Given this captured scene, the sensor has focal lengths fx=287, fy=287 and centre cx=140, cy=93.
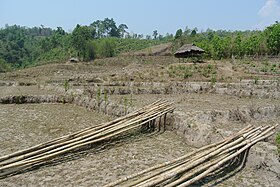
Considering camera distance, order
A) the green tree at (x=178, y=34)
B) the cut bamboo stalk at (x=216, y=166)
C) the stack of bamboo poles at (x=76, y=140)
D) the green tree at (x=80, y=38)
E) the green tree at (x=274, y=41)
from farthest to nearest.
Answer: the green tree at (x=178, y=34)
the green tree at (x=80, y=38)
the green tree at (x=274, y=41)
the stack of bamboo poles at (x=76, y=140)
the cut bamboo stalk at (x=216, y=166)

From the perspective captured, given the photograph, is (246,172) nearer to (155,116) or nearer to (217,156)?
(217,156)

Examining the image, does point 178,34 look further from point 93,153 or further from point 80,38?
point 93,153

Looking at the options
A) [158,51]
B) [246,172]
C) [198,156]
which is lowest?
[246,172]

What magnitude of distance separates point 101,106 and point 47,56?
2041 inches

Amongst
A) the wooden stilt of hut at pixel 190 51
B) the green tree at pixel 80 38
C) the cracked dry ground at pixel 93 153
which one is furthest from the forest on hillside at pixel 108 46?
the cracked dry ground at pixel 93 153

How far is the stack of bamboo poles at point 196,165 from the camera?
4.23m

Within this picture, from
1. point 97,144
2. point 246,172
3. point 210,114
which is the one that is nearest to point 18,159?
point 97,144

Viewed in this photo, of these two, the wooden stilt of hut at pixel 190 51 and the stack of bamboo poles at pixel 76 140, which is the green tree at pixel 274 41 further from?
the stack of bamboo poles at pixel 76 140

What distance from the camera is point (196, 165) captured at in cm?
472

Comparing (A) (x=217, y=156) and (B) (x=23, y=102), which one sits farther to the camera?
(B) (x=23, y=102)

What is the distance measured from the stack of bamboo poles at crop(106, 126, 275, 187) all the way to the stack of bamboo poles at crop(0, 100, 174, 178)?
5.85 feet

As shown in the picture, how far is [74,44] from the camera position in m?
46.7

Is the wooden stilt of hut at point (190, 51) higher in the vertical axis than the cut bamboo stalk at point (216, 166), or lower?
higher

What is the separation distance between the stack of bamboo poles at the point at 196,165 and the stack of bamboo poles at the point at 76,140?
178 cm
